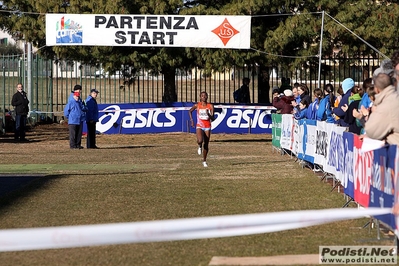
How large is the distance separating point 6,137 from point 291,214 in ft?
86.3

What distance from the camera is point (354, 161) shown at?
1226cm

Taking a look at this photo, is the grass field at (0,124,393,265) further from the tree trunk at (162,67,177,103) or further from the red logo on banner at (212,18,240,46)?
the tree trunk at (162,67,177,103)

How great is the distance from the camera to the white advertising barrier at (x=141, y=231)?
6.73m

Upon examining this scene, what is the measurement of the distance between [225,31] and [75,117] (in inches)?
208

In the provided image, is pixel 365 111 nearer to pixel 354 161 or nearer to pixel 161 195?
pixel 354 161

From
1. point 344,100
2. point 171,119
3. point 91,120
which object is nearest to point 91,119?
point 91,120

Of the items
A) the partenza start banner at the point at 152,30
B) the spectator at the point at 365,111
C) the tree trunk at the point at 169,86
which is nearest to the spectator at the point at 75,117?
the partenza start banner at the point at 152,30

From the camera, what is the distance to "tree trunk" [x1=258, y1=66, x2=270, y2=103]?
3475 centimetres

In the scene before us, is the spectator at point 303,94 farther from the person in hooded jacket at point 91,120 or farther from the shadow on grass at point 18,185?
the shadow on grass at point 18,185

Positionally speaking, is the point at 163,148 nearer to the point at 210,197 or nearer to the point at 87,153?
the point at 87,153

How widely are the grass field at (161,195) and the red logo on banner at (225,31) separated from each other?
10.8 ft

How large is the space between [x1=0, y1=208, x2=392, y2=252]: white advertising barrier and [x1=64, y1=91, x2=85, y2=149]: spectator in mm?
20330

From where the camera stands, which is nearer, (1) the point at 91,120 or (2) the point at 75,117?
(2) the point at 75,117

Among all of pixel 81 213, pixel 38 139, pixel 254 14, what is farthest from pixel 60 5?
pixel 81 213
